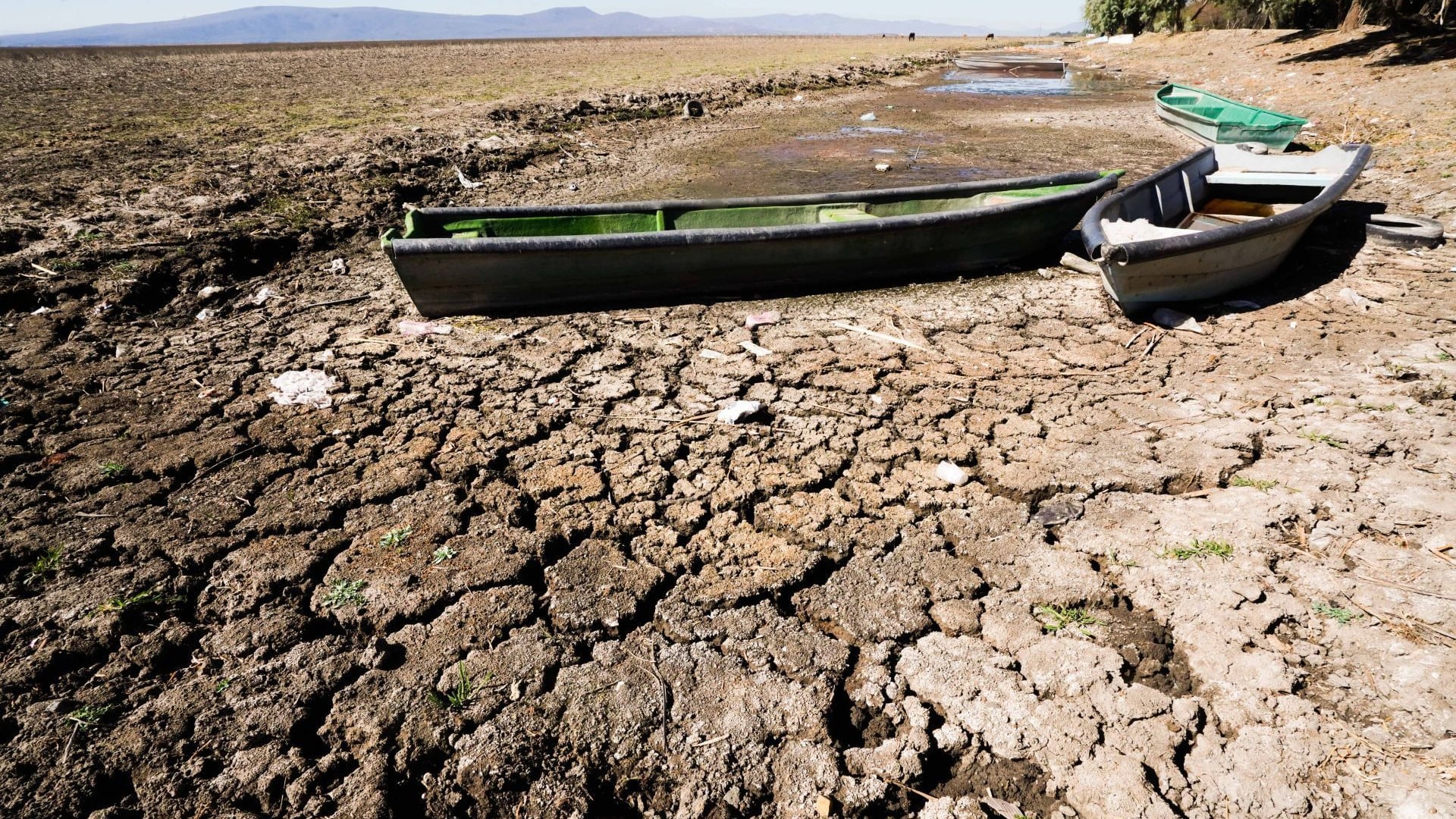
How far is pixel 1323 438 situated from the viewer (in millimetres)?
3113

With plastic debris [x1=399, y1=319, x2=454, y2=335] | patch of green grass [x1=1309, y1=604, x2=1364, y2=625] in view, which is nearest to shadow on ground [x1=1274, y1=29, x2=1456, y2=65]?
patch of green grass [x1=1309, y1=604, x2=1364, y2=625]

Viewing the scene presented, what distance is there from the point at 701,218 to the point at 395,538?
3668mm

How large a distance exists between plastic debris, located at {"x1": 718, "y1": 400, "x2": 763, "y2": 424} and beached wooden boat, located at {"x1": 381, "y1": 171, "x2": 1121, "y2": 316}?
57.7 inches

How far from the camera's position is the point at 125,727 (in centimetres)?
200

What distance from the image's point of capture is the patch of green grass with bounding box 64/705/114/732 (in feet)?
6.57

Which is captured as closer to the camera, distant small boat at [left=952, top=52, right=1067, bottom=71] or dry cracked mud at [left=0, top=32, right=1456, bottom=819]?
dry cracked mud at [left=0, top=32, right=1456, bottom=819]

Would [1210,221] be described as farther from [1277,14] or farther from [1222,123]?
[1277,14]

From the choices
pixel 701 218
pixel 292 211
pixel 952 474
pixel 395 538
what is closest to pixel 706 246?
pixel 701 218

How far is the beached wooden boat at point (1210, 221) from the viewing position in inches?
163

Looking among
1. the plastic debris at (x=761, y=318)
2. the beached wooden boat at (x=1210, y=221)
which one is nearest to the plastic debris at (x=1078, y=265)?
the beached wooden boat at (x=1210, y=221)

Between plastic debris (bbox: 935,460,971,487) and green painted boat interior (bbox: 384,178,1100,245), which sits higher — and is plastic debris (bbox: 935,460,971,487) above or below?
below

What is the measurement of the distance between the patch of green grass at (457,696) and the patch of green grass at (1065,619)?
1854 mm

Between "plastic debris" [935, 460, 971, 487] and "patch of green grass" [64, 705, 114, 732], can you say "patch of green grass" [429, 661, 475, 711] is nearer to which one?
"patch of green grass" [64, 705, 114, 732]

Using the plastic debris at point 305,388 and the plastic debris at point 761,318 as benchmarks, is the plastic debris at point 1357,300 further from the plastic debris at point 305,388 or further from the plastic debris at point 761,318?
the plastic debris at point 305,388
